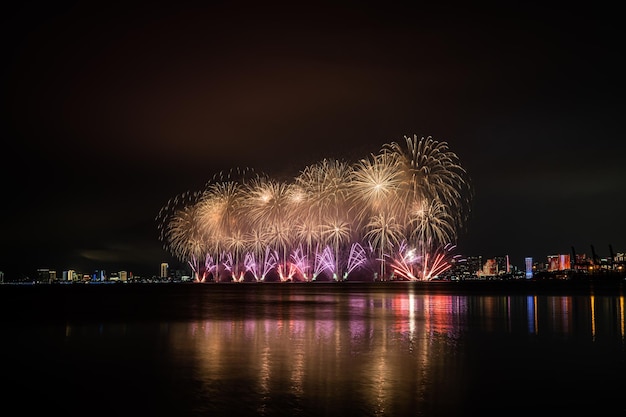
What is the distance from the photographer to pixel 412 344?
76.0 ft

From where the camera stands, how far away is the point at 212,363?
18859mm

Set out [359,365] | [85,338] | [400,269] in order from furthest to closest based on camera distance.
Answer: [400,269] < [85,338] < [359,365]

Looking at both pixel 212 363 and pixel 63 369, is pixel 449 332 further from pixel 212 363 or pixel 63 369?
pixel 63 369

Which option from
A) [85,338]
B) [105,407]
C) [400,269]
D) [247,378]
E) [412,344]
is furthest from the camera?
[400,269]

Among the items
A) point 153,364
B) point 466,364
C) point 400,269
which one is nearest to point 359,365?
point 466,364

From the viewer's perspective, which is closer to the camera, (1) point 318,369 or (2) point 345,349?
(1) point 318,369

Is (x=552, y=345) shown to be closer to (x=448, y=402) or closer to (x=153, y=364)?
(x=448, y=402)

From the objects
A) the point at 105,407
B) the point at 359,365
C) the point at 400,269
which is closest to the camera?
the point at 105,407

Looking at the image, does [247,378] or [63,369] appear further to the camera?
[63,369]

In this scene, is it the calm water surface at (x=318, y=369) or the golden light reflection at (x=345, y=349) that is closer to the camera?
the calm water surface at (x=318, y=369)

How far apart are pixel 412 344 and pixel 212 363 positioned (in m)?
8.41

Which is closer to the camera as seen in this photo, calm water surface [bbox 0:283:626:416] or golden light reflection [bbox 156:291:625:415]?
calm water surface [bbox 0:283:626:416]

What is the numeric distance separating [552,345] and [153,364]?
1543 cm

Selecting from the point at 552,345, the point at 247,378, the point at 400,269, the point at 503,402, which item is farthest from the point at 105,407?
the point at 400,269
